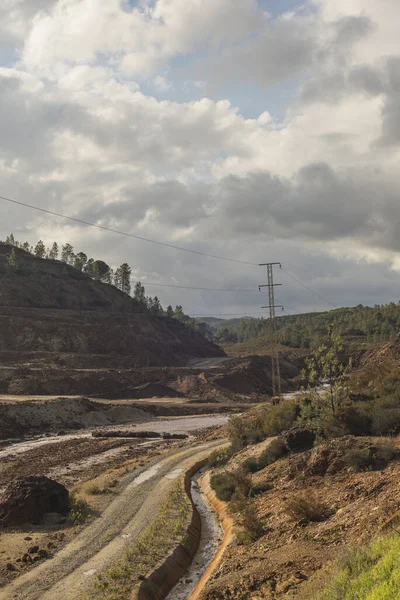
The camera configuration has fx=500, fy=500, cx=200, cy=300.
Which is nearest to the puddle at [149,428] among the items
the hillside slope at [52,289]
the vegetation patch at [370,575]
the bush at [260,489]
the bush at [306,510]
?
the bush at [260,489]

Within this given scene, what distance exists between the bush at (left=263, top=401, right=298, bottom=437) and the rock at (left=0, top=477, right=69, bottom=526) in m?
16.2

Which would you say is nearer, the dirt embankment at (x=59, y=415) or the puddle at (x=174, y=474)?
the puddle at (x=174, y=474)

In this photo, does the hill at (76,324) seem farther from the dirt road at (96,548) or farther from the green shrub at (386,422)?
the green shrub at (386,422)

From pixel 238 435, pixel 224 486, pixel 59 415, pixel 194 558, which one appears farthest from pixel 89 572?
pixel 59 415

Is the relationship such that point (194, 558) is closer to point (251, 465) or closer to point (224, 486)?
point (224, 486)

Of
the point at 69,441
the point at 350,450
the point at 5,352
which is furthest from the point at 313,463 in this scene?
the point at 5,352

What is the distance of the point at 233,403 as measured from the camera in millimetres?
91938

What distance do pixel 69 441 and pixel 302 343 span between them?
132 m

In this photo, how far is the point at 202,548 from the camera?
23016 mm

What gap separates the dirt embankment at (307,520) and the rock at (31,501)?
10275 mm

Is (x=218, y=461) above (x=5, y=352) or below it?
below

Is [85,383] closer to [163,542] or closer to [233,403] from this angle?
[233,403]

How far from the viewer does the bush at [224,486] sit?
29.2 metres

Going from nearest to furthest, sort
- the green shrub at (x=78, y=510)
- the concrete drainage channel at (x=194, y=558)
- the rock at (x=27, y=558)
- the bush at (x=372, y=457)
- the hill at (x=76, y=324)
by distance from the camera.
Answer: the concrete drainage channel at (x=194, y=558)
the rock at (x=27, y=558)
the bush at (x=372, y=457)
the green shrub at (x=78, y=510)
the hill at (x=76, y=324)
